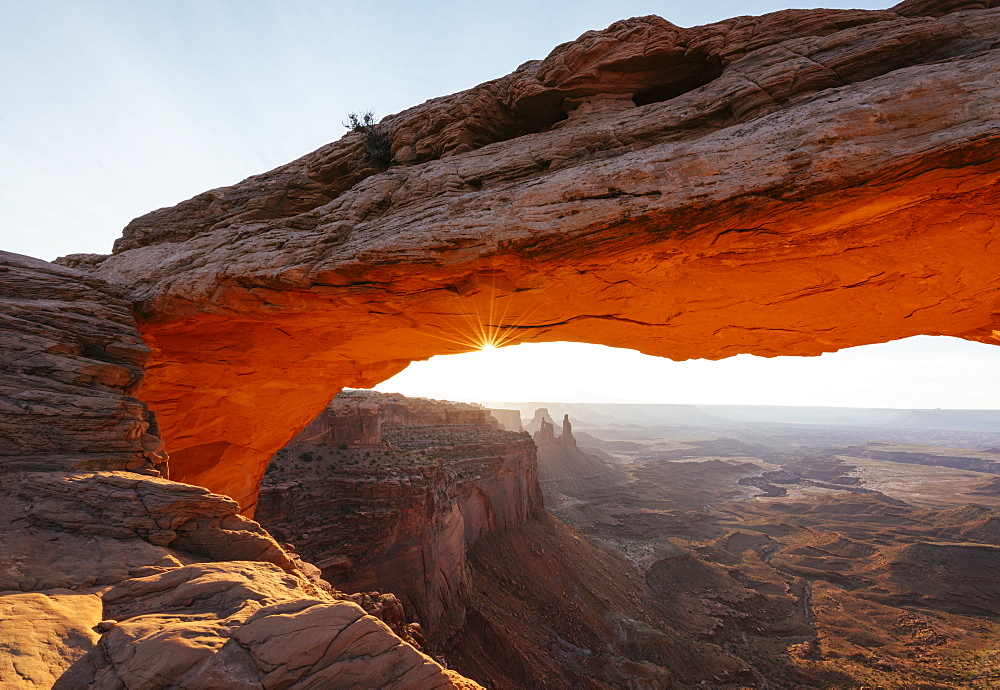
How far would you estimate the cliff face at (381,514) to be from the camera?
55.3 feet

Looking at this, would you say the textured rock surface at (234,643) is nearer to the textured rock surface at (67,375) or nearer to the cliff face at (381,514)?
the textured rock surface at (67,375)

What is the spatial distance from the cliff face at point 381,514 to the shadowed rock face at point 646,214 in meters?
8.78

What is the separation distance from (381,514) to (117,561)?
14.0 metres

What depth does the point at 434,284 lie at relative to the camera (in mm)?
8234

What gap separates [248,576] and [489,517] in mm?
24658

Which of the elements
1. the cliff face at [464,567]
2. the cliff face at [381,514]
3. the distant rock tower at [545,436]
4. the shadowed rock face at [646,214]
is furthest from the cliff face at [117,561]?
the distant rock tower at [545,436]

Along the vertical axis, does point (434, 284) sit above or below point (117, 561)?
above

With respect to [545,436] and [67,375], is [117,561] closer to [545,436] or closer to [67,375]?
[67,375]

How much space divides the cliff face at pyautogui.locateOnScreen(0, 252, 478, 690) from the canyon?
3 cm

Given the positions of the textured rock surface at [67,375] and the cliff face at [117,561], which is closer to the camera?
the cliff face at [117,561]

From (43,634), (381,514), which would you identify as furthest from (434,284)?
(381,514)

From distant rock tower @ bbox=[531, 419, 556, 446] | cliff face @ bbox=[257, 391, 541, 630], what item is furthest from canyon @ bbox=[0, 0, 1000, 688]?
distant rock tower @ bbox=[531, 419, 556, 446]

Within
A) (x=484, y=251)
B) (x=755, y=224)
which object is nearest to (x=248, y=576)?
(x=484, y=251)

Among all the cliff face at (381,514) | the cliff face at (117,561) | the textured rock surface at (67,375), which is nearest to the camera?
the cliff face at (117,561)
